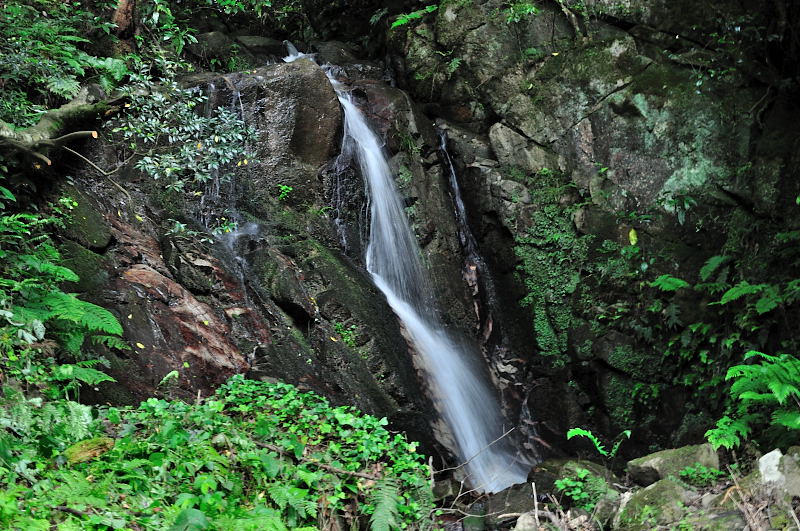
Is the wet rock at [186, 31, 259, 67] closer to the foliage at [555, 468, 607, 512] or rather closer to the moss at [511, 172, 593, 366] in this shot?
the moss at [511, 172, 593, 366]

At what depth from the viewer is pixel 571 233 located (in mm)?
8844

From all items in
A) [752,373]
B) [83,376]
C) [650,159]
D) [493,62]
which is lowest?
[752,373]

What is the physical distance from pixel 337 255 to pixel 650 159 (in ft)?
16.2

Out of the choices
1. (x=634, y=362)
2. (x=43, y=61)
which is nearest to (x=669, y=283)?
(x=634, y=362)

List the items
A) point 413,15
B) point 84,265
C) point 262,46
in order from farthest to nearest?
point 262,46 < point 413,15 < point 84,265

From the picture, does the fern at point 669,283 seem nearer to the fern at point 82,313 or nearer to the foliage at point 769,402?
the foliage at point 769,402

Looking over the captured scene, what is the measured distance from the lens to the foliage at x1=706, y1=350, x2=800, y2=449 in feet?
14.8

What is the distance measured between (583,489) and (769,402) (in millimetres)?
1886

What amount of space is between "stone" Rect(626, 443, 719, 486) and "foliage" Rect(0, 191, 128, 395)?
15.5ft

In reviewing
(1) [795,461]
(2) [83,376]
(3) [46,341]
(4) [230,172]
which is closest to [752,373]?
(1) [795,461]

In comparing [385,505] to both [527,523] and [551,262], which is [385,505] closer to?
[527,523]

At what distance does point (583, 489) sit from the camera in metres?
5.16

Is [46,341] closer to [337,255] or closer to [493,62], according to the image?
[337,255]

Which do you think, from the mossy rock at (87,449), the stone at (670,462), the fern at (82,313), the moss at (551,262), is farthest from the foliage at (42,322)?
the moss at (551,262)
